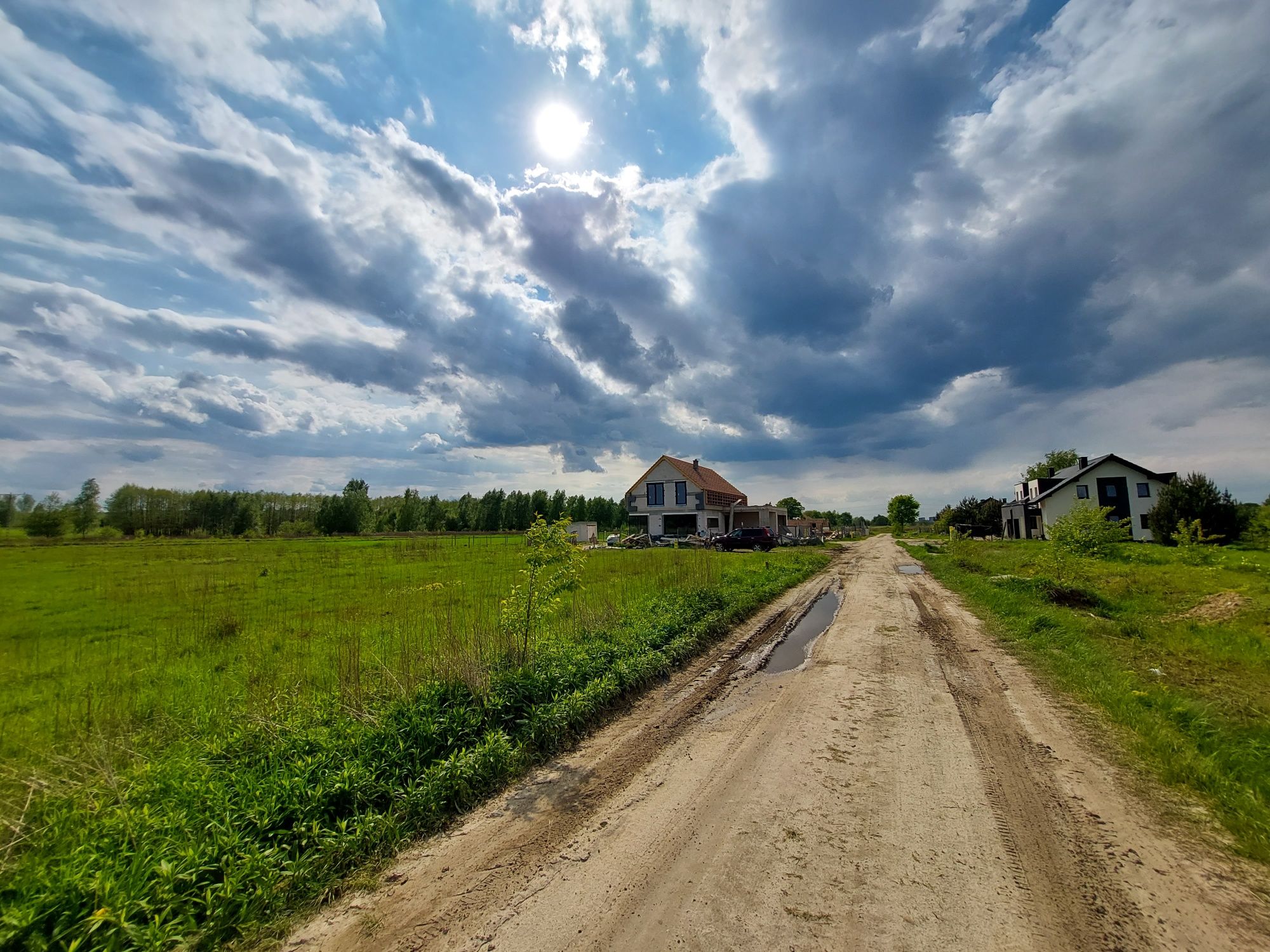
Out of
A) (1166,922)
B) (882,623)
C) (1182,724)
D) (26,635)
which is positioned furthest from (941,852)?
(26,635)

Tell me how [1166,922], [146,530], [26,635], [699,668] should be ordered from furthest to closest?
[146,530]
[26,635]
[699,668]
[1166,922]

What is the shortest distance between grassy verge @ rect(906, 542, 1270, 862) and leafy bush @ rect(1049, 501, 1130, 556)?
3.54 feet

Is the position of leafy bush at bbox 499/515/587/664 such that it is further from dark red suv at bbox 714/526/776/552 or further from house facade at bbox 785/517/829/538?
house facade at bbox 785/517/829/538

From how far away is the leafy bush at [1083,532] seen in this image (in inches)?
554

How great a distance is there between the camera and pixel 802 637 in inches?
428

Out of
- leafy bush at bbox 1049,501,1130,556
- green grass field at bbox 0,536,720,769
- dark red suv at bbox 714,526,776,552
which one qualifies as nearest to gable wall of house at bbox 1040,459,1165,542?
dark red suv at bbox 714,526,776,552

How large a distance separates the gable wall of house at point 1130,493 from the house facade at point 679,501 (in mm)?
24664

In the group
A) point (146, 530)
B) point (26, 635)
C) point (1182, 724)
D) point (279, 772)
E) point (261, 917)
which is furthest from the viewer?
point (146, 530)

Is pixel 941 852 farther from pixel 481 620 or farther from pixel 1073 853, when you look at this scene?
pixel 481 620

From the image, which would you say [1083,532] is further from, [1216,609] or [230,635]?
[230,635]

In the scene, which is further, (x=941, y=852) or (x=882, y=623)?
(x=882, y=623)

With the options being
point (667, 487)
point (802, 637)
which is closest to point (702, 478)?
point (667, 487)

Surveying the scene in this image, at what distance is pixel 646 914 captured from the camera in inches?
121

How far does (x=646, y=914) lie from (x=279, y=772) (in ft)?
11.2
